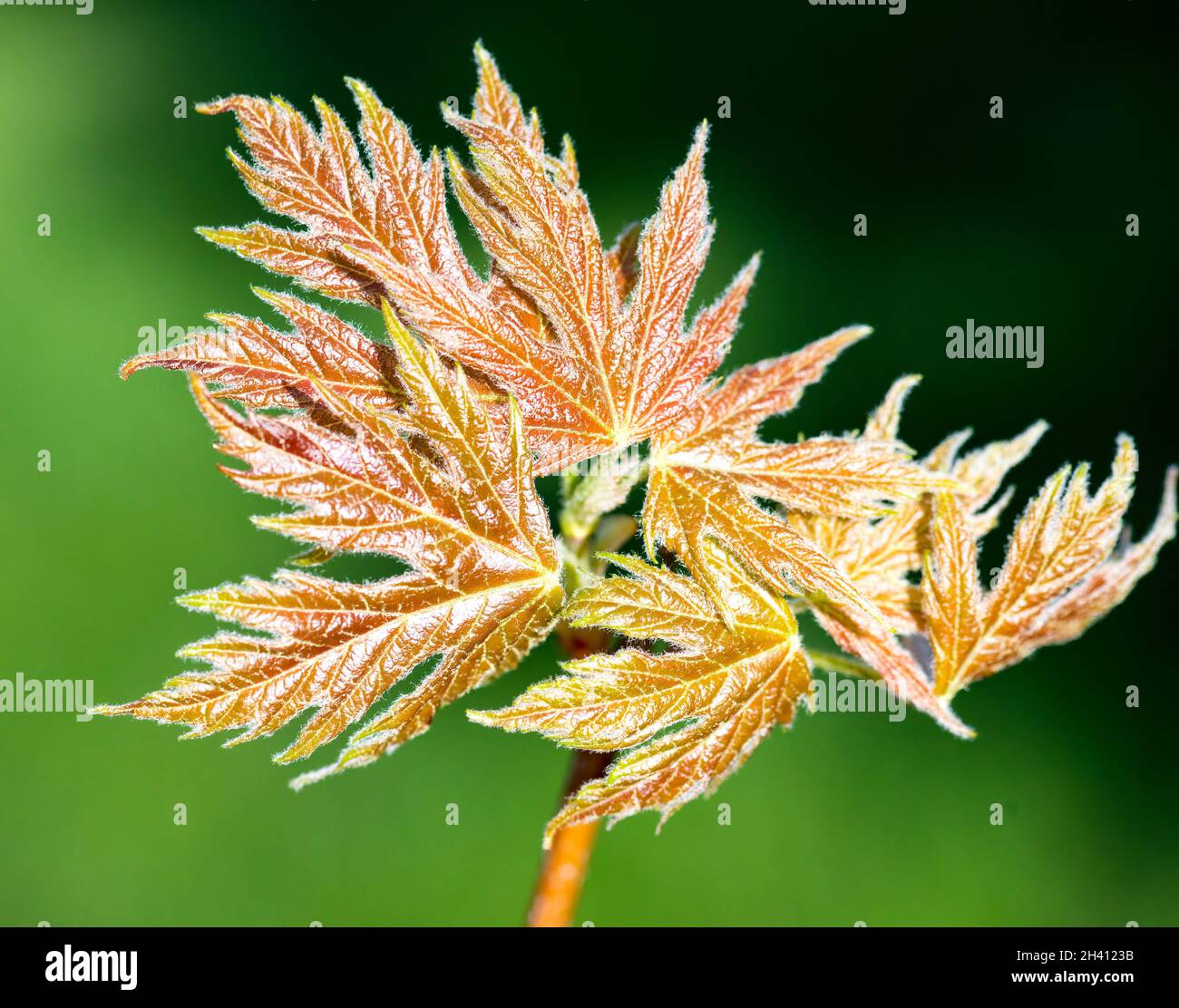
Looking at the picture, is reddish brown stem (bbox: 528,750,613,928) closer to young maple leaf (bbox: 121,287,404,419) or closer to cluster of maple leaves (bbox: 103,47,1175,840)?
cluster of maple leaves (bbox: 103,47,1175,840)

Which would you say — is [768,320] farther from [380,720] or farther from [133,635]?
[380,720]

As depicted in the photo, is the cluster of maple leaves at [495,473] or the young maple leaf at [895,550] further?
the young maple leaf at [895,550]

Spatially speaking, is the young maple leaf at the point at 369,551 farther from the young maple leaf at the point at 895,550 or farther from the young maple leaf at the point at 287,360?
the young maple leaf at the point at 895,550

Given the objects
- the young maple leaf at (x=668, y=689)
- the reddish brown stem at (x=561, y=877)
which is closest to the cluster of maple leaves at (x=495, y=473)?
the young maple leaf at (x=668, y=689)

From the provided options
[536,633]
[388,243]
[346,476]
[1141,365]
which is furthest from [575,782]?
[1141,365]

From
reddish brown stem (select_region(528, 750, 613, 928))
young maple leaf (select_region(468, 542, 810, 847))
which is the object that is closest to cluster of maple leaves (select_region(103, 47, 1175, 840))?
young maple leaf (select_region(468, 542, 810, 847))

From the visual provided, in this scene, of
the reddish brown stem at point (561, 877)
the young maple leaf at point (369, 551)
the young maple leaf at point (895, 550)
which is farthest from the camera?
the reddish brown stem at point (561, 877)

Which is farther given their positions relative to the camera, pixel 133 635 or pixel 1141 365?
pixel 1141 365
